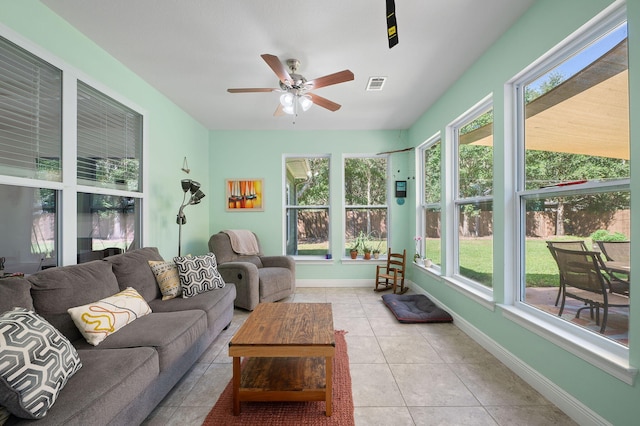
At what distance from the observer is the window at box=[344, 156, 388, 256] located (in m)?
4.84

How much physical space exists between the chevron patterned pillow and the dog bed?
6.76ft

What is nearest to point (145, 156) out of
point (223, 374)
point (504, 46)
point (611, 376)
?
point (223, 374)

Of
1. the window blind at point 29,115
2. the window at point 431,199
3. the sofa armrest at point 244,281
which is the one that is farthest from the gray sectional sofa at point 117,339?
the window at point 431,199

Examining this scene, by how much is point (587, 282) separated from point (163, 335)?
2.67 metres

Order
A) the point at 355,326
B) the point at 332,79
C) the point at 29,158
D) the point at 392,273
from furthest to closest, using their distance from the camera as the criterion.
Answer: the point at 392,273 < the point at 355,326 < the point at 332,79 < the point at 29,158

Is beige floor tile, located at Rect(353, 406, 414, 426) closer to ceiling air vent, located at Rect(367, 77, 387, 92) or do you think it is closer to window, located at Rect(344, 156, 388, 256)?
ceiling air vent, located at Rect(367, 77, 387, 92)

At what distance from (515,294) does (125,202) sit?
3.76 metres

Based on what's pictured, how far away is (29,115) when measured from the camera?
1921mm

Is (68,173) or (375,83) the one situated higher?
(375,83)

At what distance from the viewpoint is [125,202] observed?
113 inches

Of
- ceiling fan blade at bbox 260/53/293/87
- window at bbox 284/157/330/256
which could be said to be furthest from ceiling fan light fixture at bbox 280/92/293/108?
window at bbox 284/157/330/256

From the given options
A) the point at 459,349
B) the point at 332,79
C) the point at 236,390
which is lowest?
Answer: the point at 459,349

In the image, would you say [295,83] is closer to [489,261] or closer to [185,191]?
[185,191]

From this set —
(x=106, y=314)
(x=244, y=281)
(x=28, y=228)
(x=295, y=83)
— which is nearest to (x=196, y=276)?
(x=244, y=281)
